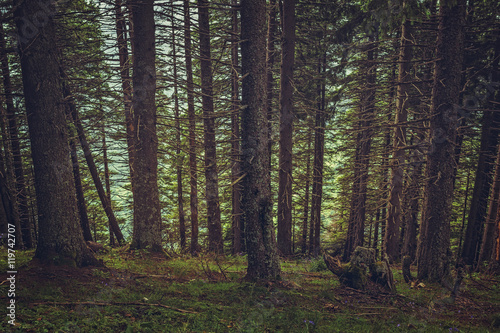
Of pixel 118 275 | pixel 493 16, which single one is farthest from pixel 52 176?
pixel 493 16

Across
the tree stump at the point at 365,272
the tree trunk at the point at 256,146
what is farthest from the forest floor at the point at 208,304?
the tree trunk at the point at 256,146

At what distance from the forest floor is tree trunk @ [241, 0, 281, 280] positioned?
29.4 inches

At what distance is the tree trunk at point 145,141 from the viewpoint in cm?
961

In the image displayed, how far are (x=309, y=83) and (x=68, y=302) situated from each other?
14.0 metres

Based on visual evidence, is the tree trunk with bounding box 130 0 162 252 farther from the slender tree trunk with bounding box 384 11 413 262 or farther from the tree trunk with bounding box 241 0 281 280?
the slender tree trunk with bounding box 384 11 413 262

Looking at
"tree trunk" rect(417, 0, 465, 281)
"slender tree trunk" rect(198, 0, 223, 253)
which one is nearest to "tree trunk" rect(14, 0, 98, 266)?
"slender tree trunk" rect(198, 0, 223, 253)

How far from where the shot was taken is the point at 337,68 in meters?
12.9

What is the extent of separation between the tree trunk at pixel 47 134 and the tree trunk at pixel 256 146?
416 centimetres

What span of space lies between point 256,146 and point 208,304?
12.1 feet

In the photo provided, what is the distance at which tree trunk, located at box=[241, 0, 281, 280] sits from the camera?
23.4 feet

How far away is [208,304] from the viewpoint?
5.98 metres

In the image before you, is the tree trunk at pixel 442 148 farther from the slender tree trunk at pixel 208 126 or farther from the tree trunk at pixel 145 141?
the tree trunk at pixel 145 141

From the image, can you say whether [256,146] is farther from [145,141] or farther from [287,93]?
[287,93]

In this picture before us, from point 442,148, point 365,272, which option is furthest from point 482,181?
point 365,272
